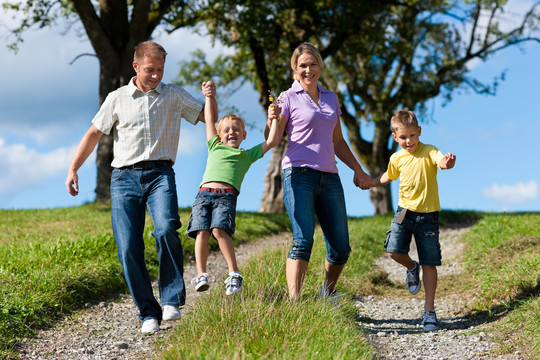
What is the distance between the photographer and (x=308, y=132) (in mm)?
5398

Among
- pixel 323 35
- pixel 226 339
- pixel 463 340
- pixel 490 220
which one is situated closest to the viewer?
pixel 226 339

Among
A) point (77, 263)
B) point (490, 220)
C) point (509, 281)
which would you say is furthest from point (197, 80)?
point (509, 281)

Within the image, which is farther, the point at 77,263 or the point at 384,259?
the point at 384,259

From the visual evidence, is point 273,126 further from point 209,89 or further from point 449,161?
point 449,161

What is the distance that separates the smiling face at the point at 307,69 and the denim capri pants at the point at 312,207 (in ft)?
2.80

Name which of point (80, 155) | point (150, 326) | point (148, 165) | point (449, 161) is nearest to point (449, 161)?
point (449, 161)

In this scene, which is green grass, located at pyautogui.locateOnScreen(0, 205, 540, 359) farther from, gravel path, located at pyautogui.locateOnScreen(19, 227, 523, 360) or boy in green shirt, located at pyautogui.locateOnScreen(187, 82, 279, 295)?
boy in green shirt, located at pyautogui.locateOnScreen(187, 82, 279, 295)

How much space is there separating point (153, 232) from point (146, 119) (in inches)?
41.5

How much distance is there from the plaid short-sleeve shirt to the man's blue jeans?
0.16 metres

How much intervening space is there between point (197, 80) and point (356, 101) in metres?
6.65

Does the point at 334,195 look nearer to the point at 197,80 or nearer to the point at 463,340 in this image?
the point at 463,340

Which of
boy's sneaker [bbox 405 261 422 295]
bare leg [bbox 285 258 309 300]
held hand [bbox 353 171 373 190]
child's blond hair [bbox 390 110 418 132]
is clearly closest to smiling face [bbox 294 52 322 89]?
child's blond hair [bbox 390 110 418 132]

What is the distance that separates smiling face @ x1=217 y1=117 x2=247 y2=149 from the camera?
Answer: 549 centimetres

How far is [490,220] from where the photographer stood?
13711 millimetres
